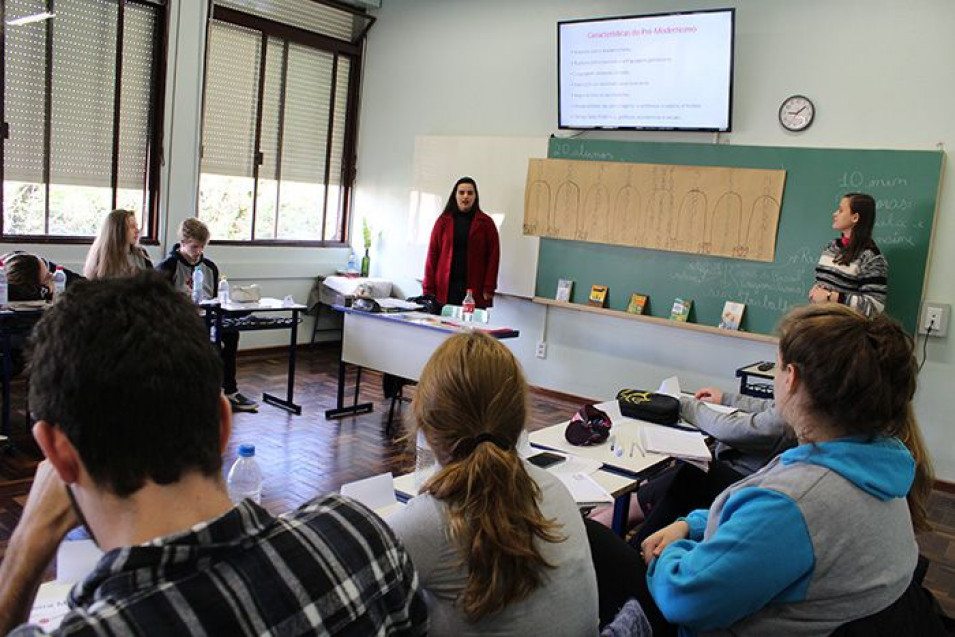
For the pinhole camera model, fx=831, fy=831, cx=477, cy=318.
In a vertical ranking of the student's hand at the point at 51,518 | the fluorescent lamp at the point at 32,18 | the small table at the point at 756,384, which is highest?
the fluorescent lamp at the point at 32,18

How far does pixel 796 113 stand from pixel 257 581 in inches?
201

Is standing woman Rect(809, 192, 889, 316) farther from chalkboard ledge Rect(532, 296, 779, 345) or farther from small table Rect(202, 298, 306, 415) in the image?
small table Rect(202, 298, 306, 415)

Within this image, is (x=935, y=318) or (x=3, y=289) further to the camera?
(x=935, y=318)

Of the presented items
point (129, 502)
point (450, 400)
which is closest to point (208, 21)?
point (450, 400)

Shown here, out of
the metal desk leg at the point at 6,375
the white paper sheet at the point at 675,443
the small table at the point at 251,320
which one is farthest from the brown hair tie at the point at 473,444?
the small table at the point at 251,320

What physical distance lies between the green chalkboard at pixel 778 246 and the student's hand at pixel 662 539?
3515 millimetres

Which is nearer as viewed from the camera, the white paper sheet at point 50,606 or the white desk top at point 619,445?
the white paper sheet at point 50,606

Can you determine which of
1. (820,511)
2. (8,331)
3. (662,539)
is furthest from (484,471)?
(8,331)

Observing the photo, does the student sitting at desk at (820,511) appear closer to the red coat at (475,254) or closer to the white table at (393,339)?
the white table at (393,339)

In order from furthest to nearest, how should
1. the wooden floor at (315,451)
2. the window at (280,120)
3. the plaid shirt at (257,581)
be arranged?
the window at (280,120) → the wooden floor at (315,451) → the plaid shirt at (257,581)

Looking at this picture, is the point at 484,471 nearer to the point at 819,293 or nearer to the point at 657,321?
the point at 819,293

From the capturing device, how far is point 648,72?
5.56 meters

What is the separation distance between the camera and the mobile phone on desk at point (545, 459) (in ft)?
8.19

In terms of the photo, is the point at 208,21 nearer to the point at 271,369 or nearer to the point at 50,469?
the point at 271,369
